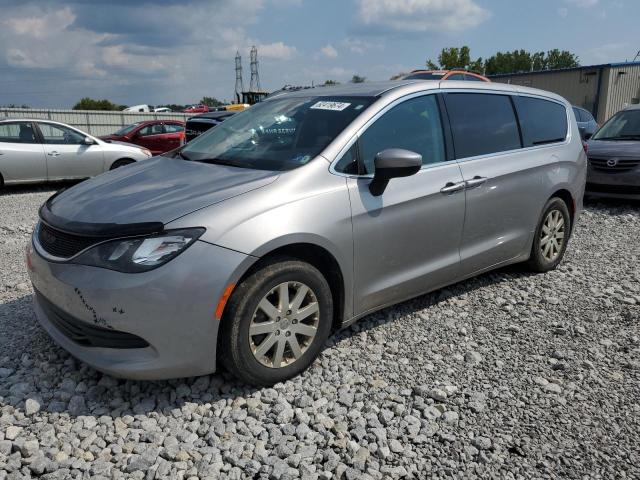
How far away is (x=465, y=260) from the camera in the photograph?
4.23m

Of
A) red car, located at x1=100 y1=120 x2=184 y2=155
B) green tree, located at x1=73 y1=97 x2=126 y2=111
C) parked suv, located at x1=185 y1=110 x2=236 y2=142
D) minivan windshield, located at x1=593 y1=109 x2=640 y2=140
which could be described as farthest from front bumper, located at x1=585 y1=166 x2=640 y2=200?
green tree, located at x1=73 y1=97 x2=126 y2=111

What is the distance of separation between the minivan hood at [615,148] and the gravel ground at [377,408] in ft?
17.2

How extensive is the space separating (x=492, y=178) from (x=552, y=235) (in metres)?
1.33

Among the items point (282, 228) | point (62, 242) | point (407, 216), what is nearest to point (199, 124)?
point (407, 216)

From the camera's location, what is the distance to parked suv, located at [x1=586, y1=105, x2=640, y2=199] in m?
8.58

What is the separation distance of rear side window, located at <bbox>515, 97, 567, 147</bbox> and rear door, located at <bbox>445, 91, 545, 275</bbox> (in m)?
0.13

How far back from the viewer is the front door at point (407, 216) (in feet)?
11.4

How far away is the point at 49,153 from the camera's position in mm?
10789

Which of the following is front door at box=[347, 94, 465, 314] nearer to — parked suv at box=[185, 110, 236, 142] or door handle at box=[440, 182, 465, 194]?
door handle at box=[440, 182, 465, 194]

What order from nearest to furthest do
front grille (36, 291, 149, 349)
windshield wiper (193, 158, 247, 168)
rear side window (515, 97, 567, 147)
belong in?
front grille (36, 291, 149, 349)
windshield wiper (193, 158, 247, 168)
rear side window (515, 97, 567, 147)

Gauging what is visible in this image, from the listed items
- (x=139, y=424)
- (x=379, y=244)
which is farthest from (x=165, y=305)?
(x=379, y=244)

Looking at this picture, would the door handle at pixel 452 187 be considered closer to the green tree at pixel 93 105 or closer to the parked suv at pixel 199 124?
the parked suv at pixel 199 124

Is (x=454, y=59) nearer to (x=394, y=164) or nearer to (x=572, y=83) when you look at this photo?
(x=572, y=83)

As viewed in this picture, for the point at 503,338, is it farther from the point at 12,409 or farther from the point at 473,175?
the point at 12,409
